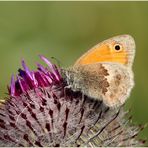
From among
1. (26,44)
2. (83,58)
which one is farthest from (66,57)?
(83,58)

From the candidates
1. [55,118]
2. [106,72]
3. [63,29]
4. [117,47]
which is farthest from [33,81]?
[63,29]

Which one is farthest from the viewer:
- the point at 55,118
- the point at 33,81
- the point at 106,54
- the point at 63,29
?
the point at 63,29

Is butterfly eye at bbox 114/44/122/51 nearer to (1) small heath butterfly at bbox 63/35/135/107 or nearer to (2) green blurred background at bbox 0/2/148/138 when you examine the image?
(1) small heath butterfly at bbox 63/35/135/107

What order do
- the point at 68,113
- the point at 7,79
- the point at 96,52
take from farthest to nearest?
the point at 7,79, the point at 96,52, the point at 68,113

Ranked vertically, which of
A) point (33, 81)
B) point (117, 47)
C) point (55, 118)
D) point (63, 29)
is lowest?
point (55, 118)

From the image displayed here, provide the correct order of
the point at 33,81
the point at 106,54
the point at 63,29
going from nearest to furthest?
the point at 33,81 < the point at 106,54 < the point at 63,29

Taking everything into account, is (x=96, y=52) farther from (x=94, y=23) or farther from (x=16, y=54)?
(x=94, y=23)

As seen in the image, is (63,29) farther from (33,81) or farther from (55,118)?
(55,118)
